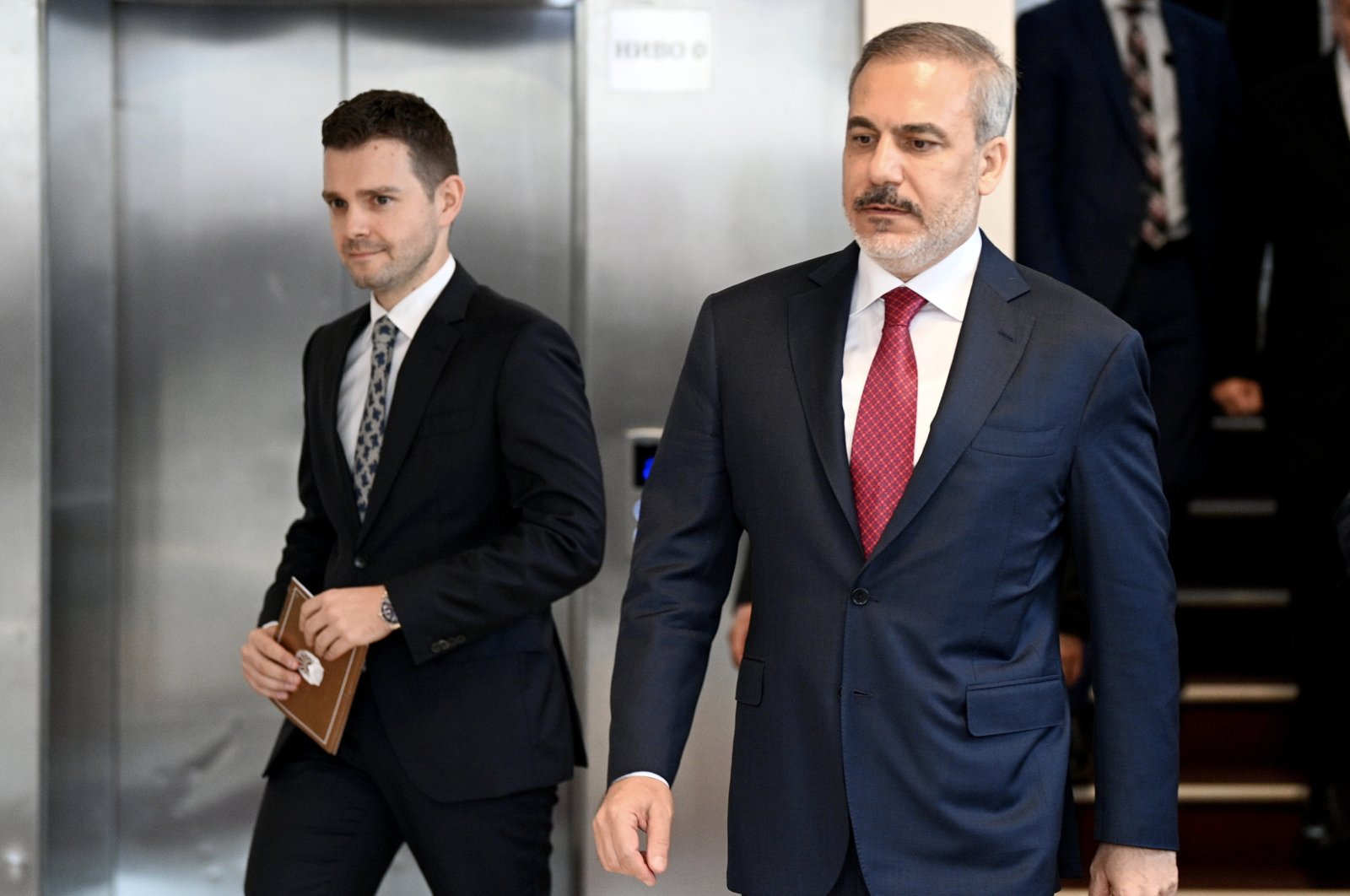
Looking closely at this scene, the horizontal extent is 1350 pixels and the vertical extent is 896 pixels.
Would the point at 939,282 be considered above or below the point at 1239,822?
above

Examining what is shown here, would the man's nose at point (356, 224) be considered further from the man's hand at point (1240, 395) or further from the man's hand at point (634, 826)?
the man's hand at point (1240, 395)

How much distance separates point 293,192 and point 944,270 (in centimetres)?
241

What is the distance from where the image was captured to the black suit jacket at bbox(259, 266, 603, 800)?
9.41ft

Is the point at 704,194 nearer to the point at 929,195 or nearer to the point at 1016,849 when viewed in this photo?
the point at 929,195

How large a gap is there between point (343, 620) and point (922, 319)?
42.8 inches

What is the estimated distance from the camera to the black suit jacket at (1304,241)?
4168 mm

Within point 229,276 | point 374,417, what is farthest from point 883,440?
point 229,276

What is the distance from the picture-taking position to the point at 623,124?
388 centimetres

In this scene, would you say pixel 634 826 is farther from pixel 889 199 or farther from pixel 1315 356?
pixel 1315 356

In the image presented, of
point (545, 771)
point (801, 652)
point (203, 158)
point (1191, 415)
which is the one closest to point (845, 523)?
point (801, 652)

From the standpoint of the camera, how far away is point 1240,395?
4.24 meters

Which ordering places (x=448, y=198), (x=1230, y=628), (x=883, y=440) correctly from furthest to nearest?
1. (x=1230, y=628)
2. (x=448, y=198)
3. (x=883, y=440)

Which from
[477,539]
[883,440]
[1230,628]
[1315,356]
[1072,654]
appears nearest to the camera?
[883,440]

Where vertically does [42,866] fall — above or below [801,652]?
below
